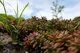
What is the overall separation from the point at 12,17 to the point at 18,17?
0.75 metres

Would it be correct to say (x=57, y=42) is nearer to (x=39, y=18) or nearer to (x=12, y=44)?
(x=12, y=44)

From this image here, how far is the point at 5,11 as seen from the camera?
7.57 metres

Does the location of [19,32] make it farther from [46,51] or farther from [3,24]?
[46,51]

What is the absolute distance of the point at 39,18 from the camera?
8258 millimetres

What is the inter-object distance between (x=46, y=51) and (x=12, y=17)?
3475mm

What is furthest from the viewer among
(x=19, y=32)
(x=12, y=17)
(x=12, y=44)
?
(x=12, y=17)

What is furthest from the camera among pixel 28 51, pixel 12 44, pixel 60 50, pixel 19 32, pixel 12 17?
pixel 12 17

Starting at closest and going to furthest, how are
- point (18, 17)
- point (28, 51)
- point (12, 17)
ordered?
1. point (28, 51)
2. point (18, 17)
3. point (12, 17)

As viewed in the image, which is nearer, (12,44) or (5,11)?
(12,44)

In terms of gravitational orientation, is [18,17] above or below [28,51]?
above

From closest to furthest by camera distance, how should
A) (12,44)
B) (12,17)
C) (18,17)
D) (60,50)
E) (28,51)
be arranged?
(60,50) → (28,51) → (12,44) → (18,17) → (12,17)

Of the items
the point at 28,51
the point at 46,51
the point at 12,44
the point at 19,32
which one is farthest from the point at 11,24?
the point at 46,51

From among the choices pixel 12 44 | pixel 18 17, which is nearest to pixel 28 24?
pixel 18 17

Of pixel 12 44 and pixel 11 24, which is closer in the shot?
pixel 12 44
